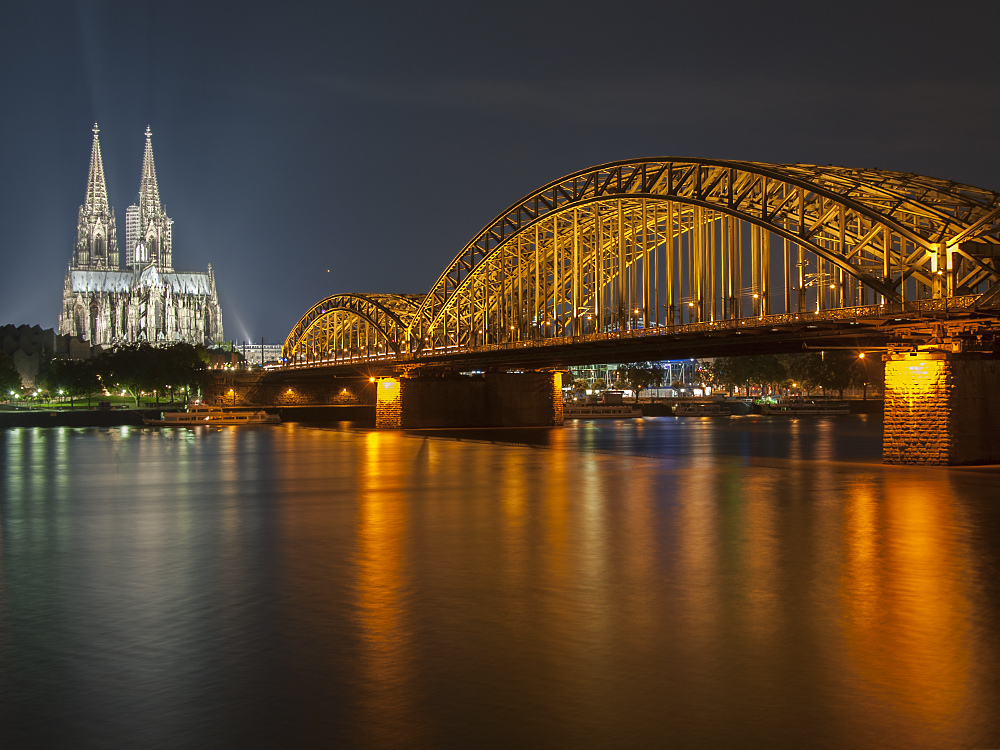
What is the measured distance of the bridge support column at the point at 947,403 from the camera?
41.4 metres

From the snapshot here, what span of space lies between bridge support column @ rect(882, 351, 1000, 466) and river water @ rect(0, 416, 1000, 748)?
727cm

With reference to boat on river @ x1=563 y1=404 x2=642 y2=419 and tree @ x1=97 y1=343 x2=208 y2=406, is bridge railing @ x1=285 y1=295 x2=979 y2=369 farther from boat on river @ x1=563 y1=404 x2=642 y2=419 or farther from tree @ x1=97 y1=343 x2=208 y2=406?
tree @ x1=97 y1=343 x2=208 y2=406

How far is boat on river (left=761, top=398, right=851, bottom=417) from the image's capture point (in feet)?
431

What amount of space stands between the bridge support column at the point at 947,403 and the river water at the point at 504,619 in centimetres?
727

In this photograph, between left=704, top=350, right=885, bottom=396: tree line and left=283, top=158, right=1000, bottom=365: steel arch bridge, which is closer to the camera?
left=283, top=158, right=1000, bottom=365: steel arch bridge

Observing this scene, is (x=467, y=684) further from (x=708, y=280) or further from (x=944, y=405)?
(x=708, y=280)

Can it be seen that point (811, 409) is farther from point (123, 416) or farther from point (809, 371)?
point (123, 416)

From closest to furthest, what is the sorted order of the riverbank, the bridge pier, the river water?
the river water < the bridge pier < the riverbank

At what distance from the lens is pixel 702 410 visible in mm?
136750

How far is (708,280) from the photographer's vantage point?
62.8 metres

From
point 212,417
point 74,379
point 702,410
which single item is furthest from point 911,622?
point 74,379

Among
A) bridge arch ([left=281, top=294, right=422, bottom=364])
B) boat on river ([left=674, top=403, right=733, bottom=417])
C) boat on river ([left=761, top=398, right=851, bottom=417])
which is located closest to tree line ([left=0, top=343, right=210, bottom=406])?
bridge arch ([left=281, top=294, right=422, bottom=364])

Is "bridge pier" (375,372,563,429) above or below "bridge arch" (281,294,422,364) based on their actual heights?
below

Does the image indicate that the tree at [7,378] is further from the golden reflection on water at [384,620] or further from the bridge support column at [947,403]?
the bridge support column at [947,403]
